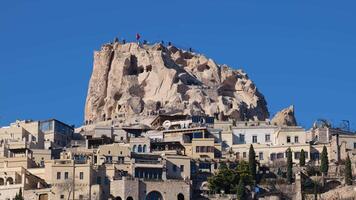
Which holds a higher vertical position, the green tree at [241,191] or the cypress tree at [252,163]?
the cypress tree at [252,163]

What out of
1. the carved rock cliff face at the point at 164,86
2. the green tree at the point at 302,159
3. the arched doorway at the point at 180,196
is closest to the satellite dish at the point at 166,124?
the carved rock cliff face at the point at 164,86

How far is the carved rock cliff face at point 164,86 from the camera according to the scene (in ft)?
477

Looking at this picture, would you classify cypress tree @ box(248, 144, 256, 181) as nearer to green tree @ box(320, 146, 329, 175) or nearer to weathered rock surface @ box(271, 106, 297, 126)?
green tree @ box(320, 146, 329, 175)

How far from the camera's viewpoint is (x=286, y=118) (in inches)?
5527

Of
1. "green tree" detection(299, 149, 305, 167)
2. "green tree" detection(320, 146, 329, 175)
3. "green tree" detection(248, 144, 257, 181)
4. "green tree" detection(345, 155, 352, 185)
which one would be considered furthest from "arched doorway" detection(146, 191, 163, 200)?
"green tree" detection(345, 155, 352, 185)

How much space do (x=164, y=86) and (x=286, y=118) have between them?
56.2ft

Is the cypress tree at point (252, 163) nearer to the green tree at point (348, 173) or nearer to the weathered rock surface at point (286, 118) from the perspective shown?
the green tree at point (348, 173)

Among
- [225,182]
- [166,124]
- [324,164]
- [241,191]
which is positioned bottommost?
[241,191]

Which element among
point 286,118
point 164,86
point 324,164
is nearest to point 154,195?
point 324,164

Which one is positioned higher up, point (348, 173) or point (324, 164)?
point (324, 164)

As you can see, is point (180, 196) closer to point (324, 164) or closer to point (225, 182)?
point (225, 182)

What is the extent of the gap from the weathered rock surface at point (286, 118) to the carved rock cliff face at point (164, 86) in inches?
189

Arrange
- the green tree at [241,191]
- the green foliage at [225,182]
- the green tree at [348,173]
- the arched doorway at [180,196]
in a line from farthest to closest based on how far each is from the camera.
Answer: the green tree at [348,173] → the green foliage at [225,182] → the arched doorway at [180,196] → the green tree at [241,191]

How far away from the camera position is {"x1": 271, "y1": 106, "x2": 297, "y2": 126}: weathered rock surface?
456 feet
